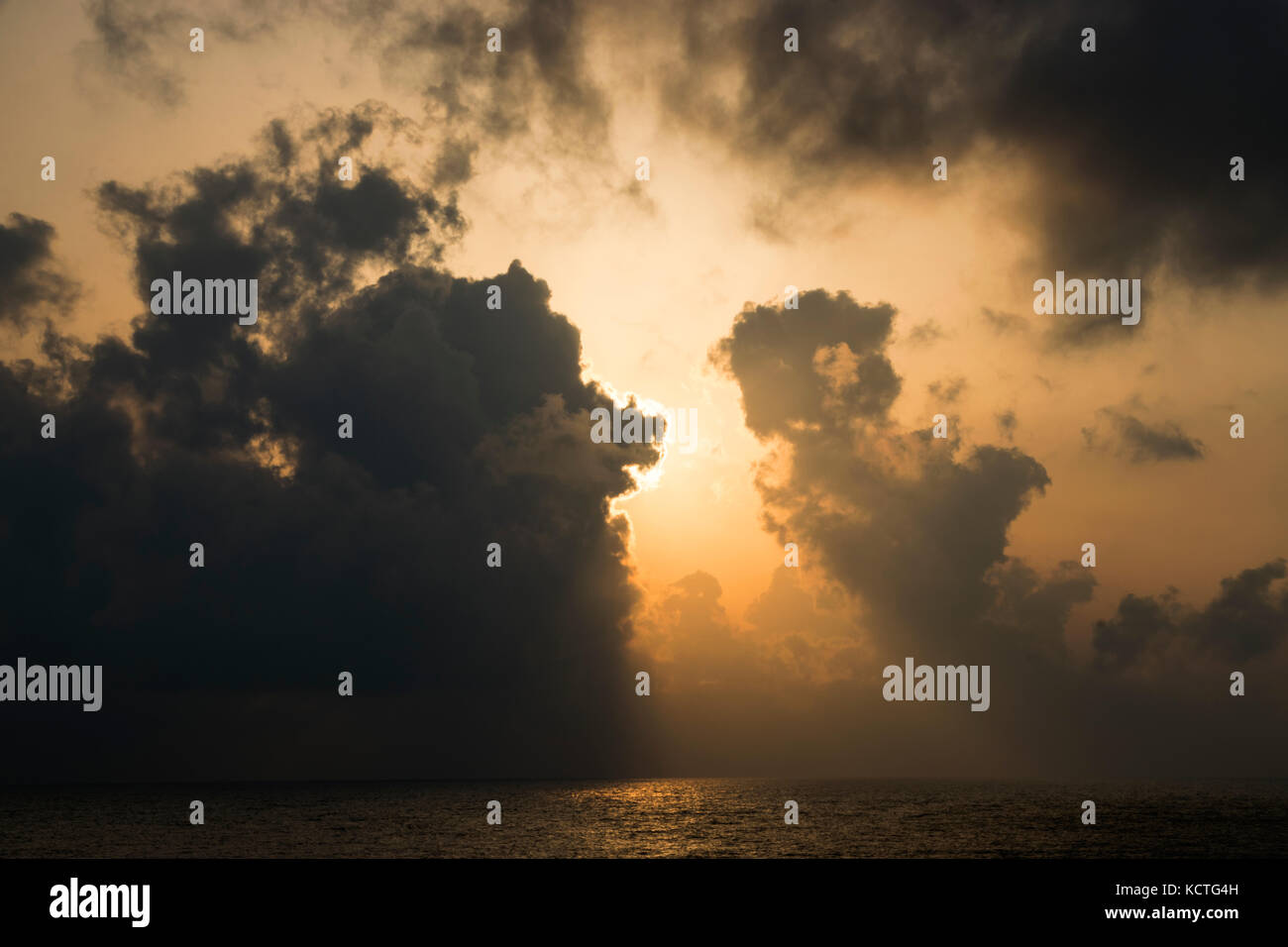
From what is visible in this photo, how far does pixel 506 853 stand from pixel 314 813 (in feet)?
261

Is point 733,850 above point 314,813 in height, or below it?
above

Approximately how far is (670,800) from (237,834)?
95680 mm

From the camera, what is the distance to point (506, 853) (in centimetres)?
7606

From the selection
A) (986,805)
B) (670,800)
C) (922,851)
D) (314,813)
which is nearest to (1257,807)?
(986,805)

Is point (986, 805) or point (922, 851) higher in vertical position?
point (922, 851)

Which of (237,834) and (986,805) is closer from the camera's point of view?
(237,834)

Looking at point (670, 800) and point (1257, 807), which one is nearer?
point (1257, 807)

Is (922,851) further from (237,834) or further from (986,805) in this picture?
(986,805)
